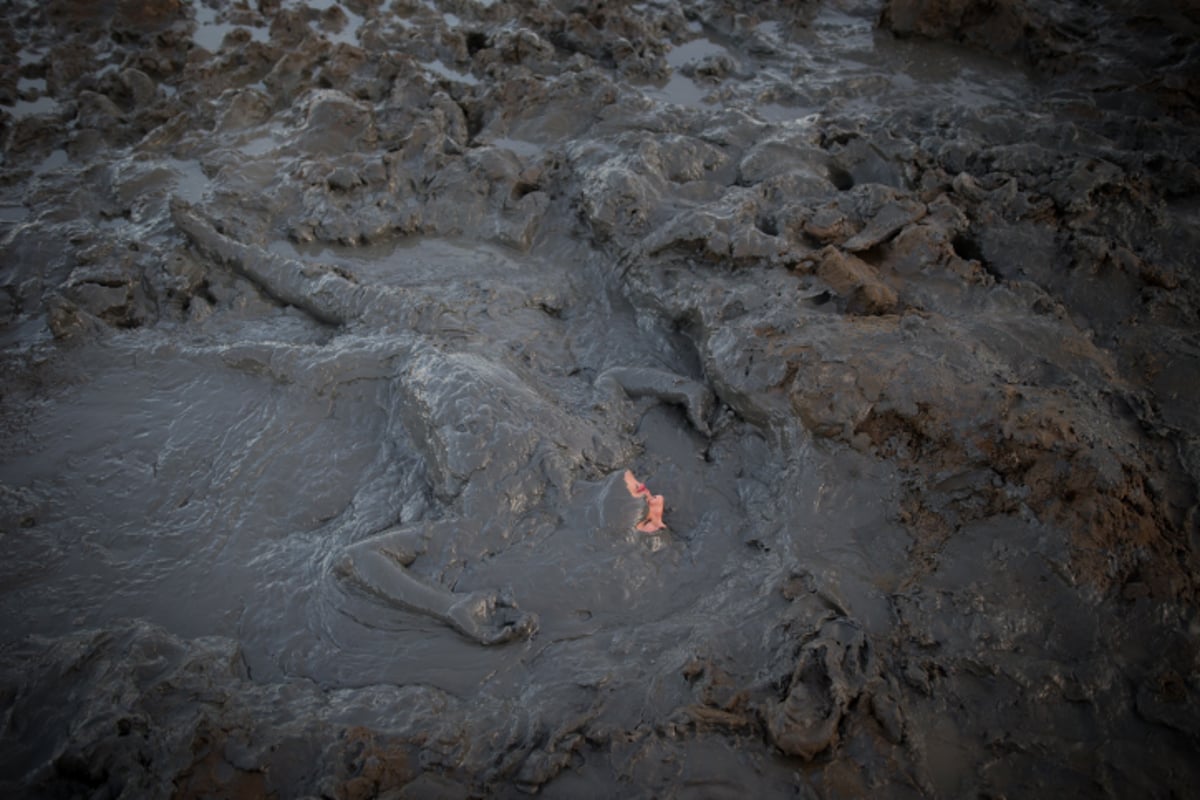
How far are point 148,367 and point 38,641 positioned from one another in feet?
5.58

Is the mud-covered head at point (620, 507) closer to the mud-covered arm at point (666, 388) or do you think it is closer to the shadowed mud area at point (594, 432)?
the shadowed mud area at point (594, 432)

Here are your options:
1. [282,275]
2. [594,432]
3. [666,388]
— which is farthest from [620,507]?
[282,275]

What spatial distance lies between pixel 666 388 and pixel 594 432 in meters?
0.47

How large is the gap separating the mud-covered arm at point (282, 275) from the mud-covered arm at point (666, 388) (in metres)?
1.64

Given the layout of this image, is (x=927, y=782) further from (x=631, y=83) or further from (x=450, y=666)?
(x=631, y=83)

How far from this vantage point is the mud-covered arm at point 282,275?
13.9ft

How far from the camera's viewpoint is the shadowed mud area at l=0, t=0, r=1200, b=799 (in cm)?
250

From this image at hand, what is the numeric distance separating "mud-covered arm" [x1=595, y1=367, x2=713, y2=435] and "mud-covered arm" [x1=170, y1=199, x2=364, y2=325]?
64.7 inches

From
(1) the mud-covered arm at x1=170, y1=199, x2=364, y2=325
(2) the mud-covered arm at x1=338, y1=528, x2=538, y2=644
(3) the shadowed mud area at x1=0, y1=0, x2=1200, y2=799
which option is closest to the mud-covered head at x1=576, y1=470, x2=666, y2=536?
(3) the shadowed mud area at x1=0, y1=0, x2=1200, y2=799

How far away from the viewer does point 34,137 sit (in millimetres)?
5270

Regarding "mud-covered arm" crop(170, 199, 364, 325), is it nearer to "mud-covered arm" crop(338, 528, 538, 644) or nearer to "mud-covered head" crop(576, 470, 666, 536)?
"mud-covered arm" crop(338, 528, 538, 644)

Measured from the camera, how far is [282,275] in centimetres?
438

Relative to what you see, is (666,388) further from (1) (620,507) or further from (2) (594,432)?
(1) (620,507)

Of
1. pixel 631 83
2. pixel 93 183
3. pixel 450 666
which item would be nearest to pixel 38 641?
pixel 450 666
